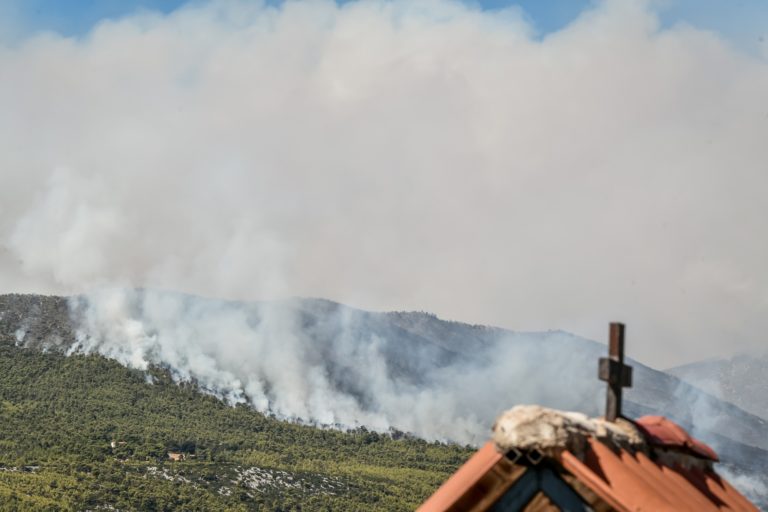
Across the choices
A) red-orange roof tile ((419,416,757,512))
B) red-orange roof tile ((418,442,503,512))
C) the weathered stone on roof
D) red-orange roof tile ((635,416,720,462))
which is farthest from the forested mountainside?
the weathered stone on roof

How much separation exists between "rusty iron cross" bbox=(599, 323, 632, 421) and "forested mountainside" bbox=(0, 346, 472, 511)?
8729cm

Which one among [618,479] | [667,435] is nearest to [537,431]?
[618,479]

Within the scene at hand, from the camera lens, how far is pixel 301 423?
6875 inches

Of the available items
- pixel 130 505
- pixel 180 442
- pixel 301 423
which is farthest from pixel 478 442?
pixel 130 505

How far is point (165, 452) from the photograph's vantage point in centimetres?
12975

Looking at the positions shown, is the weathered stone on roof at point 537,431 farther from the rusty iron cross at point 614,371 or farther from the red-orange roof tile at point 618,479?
the rusty iron cross at point 614,371

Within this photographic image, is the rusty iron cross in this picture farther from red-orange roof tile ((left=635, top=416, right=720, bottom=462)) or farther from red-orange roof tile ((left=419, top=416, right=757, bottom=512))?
red-orange roof tile ((left=635, top=416, right=720, bottom=462))

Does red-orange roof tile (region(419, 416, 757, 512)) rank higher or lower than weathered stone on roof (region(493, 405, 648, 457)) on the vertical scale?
lower

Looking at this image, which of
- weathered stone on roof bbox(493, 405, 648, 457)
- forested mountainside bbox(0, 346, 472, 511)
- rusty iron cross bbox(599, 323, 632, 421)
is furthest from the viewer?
forested mountainside bbox(0, 346, 472, 511)

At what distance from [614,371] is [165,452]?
12819 centimetres

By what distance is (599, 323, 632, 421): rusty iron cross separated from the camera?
219 inches

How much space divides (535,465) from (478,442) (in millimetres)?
180338

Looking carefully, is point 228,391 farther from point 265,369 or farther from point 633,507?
point 633,507

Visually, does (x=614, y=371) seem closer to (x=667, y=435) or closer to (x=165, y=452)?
(x=667, y=435)
